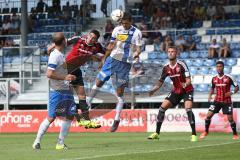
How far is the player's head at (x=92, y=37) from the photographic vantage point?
740 inches

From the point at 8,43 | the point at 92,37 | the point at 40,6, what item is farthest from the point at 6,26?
the point at 92,37

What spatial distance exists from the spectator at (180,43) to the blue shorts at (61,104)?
1802 cm

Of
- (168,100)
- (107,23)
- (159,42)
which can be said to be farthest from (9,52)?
(168,100)

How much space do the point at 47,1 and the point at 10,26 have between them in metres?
2.96

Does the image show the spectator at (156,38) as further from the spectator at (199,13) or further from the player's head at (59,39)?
the player's head at (59,39)

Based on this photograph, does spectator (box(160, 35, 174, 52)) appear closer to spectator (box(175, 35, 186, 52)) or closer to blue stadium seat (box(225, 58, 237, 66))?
spectator (box(175, 35, 186, 52))

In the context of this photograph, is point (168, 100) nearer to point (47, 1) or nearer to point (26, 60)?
point (26, 60)

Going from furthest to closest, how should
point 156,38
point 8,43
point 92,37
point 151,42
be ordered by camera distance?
point 8,43 < point 151,42 < point 156,38 < point 92,37

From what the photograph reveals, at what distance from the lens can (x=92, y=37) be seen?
62.4ft

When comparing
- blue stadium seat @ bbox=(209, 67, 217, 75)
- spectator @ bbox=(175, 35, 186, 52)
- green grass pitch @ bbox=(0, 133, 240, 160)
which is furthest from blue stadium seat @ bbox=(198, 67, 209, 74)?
green grass pitch @ bbox=(0, 133, 240, 160)

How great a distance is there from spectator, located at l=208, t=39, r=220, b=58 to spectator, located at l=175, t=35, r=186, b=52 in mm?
1830

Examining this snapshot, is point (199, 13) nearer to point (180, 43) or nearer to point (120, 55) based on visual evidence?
point (180, 43)

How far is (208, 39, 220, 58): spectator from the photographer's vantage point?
32178 mm

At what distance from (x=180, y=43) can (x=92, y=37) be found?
15.6 metres
